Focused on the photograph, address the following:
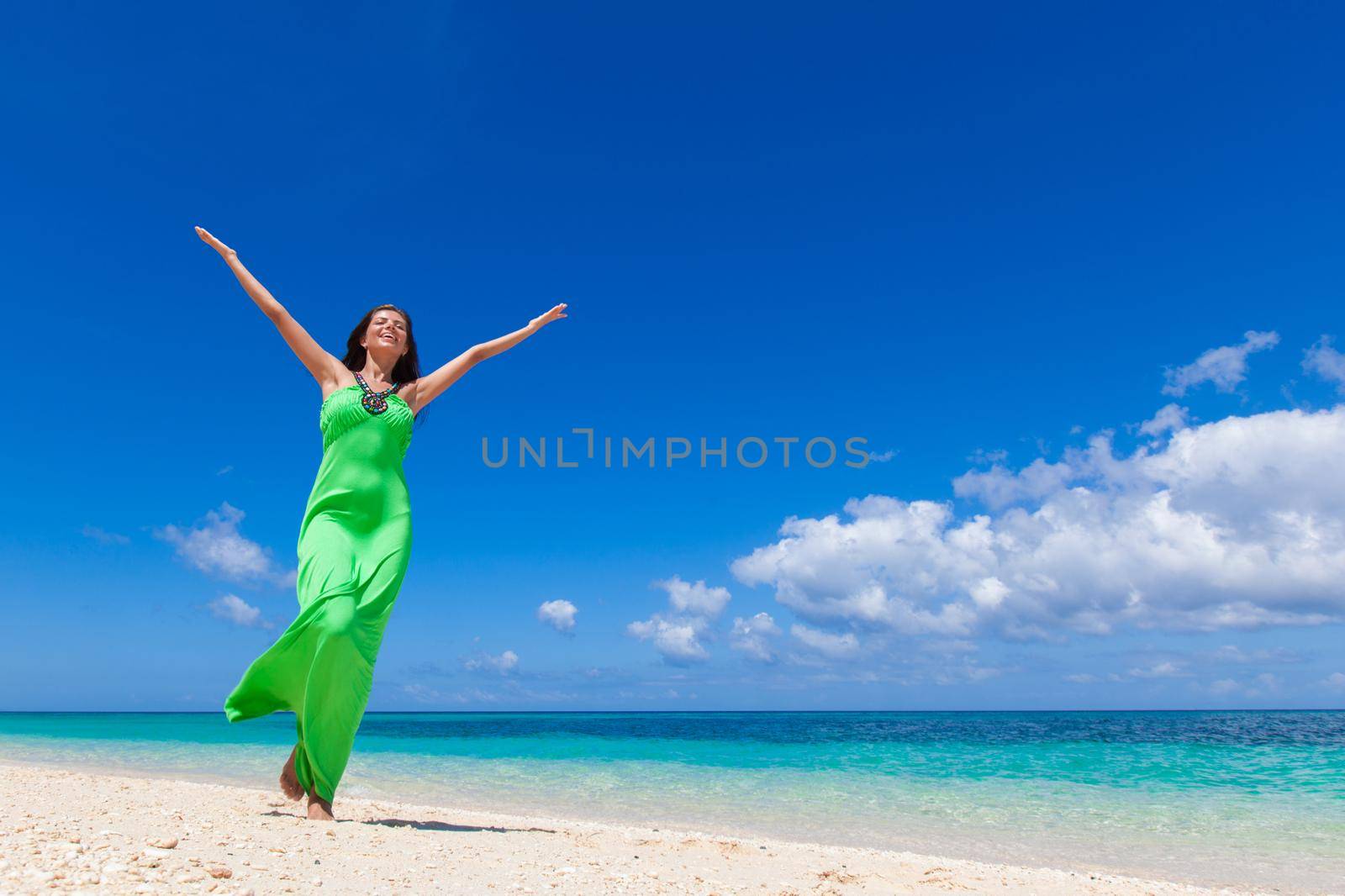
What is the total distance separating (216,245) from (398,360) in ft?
5.16

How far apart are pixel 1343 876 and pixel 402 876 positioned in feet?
25.6

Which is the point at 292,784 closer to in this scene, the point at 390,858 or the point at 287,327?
the point at 390,858

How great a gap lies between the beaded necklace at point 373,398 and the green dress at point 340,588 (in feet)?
0.09

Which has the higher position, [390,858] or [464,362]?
[464,362]

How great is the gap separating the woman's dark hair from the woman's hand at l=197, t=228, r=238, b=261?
3.34 ft

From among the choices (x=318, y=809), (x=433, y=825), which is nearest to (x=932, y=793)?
(x=433, y=825)

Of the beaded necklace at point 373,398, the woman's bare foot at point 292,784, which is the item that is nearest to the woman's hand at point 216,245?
the beaded necklace at point 373,398

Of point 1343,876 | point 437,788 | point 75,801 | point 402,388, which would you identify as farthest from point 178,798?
point 1343,876

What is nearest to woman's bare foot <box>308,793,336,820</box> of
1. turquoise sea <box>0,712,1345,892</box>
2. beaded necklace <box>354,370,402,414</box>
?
beaded necklace <box>354,370,402,414</box>

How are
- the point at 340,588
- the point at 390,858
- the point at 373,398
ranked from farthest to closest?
the point at 373,398
the point at 340,588
the point at 390,858

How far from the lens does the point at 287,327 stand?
6.34 meters

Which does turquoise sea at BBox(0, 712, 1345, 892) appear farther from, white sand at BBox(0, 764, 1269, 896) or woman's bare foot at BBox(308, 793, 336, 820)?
woman's bare foot at BBox(308, 793, 336, 820)

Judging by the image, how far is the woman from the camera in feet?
17.7

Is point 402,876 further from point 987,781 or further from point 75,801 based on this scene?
point 987,781
